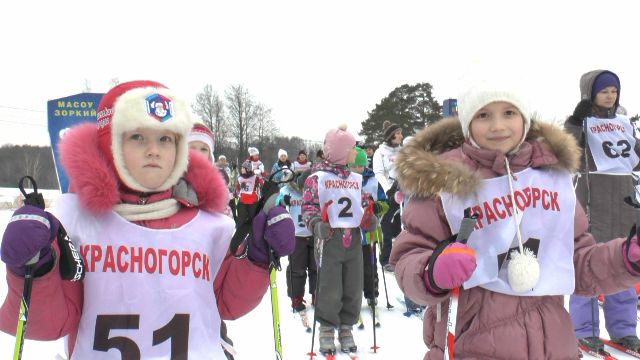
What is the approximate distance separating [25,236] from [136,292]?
475 millimetres

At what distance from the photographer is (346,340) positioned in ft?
16.0

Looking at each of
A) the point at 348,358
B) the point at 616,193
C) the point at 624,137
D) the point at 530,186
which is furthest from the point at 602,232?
the point at 530,186

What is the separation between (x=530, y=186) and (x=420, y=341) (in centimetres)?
350

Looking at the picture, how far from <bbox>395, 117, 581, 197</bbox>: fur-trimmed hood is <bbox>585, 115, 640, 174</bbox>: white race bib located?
288 centimetres

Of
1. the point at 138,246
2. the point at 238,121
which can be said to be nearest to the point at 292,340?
the point at 138,246

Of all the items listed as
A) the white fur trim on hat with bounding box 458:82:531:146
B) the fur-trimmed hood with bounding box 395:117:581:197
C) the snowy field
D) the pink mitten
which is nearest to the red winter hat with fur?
the fur-trimmed hood with bounding box 395:117:581:197

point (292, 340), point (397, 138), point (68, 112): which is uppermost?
point (68, 112)

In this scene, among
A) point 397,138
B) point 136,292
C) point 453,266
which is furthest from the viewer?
point 397,138

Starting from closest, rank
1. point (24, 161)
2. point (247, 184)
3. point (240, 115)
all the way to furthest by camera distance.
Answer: point (247, 184) < point (24, 161) < point (240, 115)

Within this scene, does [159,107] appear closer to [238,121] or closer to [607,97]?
[607,97]

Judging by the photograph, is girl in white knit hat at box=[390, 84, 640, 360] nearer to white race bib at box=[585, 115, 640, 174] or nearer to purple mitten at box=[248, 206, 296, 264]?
purple mitten at box=[248, 206, 296, 264]

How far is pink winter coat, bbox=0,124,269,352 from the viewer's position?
164cm

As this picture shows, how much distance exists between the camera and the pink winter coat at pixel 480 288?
72.4 inches

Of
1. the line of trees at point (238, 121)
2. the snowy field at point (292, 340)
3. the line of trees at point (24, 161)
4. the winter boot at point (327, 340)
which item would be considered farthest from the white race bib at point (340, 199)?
the line of trees at point (238, 121)
